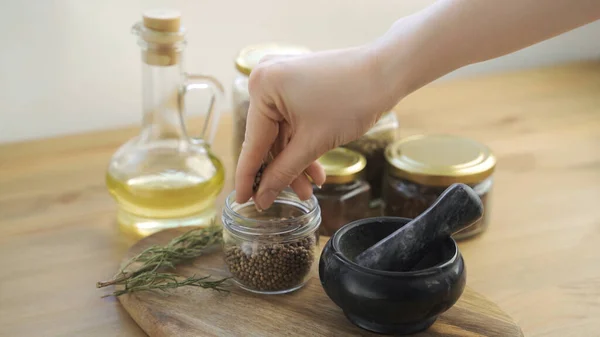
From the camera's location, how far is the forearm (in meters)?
0.82

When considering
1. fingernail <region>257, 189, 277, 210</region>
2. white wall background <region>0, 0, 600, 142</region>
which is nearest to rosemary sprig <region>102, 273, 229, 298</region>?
fingernail <region>257, 189, 277, 210</region>

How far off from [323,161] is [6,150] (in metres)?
0.61

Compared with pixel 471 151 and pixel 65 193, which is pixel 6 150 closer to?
pixel 65 193

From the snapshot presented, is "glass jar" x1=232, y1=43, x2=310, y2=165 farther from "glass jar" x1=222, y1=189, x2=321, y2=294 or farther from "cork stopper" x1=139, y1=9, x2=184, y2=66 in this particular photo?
"glass jar" x1=222, y1=189, x2=321, y2=294

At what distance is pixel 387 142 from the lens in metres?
1.26

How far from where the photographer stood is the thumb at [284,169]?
92 centimetres

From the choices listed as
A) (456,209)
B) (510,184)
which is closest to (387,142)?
(510,184)

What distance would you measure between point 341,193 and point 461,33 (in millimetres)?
378

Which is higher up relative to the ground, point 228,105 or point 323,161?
point 323,161

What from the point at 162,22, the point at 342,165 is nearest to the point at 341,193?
the point at 342,165

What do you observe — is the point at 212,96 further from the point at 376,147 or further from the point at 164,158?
the point at 376,147

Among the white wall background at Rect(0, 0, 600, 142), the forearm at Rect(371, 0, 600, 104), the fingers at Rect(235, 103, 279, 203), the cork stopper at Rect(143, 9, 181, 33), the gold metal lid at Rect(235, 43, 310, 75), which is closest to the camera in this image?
the forearm at Rect(371, 0, 600, 104)

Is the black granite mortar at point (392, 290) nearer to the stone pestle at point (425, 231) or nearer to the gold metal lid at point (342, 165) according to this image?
the stone pestle at point (425, 231)

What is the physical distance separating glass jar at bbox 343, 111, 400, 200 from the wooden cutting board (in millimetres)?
292
